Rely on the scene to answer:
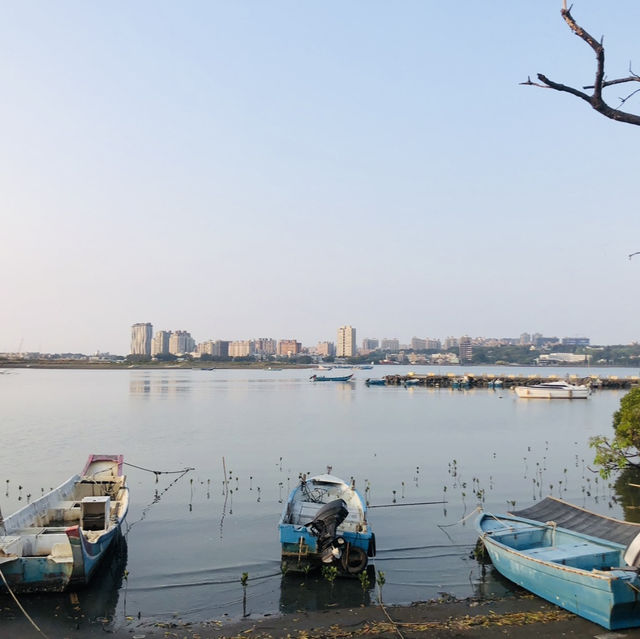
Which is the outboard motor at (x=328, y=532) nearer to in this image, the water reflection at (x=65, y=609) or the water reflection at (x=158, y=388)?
the water reflection at (x=65, y=609)

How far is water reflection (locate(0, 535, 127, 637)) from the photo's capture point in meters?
11.8

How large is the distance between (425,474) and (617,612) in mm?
18610

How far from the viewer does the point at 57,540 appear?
1329cm

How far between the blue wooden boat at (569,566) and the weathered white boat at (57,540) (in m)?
9.32

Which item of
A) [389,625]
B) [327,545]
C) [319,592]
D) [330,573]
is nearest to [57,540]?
[319,592]

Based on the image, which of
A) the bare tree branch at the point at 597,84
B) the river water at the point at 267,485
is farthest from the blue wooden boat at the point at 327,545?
the bare tree branch at the point at 597,84

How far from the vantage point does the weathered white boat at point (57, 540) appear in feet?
42.3

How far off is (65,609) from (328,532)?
5.87m

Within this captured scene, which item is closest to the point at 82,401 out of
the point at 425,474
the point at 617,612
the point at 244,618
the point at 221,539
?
the point at 425,474

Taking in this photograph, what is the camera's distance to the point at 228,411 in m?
64.2

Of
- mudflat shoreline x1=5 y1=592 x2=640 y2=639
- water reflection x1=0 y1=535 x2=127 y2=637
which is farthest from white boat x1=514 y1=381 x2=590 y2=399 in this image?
water reflection x1=0 y1=535 x2=127 y2=637

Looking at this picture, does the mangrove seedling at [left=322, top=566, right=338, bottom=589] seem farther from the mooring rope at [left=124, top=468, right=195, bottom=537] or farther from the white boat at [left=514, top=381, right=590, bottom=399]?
the white boat at [left=514, top=381, right=590, bottom=399]

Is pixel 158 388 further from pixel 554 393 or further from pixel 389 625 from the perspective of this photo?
pixel 389 625

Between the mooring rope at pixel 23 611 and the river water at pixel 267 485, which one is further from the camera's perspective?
the river water at pixel 267 485
